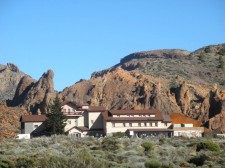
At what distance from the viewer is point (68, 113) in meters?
98.6

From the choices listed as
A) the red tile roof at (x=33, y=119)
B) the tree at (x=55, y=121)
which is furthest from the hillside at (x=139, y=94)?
the tree at (x=55, y=121)

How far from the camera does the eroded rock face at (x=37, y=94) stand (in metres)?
110

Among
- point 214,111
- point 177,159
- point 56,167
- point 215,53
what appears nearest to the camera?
point 56,167

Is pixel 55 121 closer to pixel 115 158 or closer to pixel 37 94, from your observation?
pixel 37 94

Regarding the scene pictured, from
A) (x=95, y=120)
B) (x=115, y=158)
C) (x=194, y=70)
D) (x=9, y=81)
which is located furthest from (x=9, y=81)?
(x=115, y=158)

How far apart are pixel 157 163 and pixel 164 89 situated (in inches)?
3038

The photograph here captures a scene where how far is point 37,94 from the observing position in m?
114

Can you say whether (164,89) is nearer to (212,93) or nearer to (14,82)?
(212,93)

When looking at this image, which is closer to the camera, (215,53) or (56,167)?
(56,167)

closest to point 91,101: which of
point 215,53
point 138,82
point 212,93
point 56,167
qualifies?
point 138,82

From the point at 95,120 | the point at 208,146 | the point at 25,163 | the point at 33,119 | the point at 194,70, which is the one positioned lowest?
the point at 25,163

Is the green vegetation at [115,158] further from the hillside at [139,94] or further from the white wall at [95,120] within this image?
the hillside at [139,94]

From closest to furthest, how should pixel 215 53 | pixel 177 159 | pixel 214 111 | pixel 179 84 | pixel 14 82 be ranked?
pixel 177 159
pixel 214 111
pixel 179 84
pixel 215 53
pixel 14 82

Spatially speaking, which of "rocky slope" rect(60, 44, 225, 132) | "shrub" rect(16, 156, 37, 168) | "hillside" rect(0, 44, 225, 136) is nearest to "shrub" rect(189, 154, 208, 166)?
"shrub" rect(16, 156, 37, 168)
